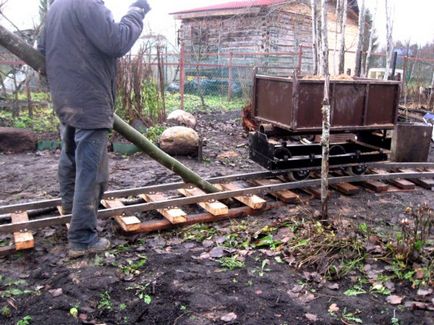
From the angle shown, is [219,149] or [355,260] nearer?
[355,260]

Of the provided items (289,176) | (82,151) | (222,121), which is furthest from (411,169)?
(222,121)

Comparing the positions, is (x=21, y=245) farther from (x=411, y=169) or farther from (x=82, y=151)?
(x=411, y=169)

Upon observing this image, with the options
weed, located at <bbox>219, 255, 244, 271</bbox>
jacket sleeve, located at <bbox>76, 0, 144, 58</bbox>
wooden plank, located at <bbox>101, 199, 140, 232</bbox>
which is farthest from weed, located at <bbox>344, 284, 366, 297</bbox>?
jacket sleeve, located at <bbox>76, 0, 144, 58</bbox>

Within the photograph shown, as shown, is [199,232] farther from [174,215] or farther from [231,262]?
[231,262]

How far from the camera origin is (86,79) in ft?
12.2

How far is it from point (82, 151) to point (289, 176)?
3154 mm

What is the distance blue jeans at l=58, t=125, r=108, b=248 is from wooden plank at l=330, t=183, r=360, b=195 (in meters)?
3.39

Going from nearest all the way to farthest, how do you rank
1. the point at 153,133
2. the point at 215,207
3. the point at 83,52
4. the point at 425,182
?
the point at 83,52
the point at 215,207
the point at 425,182
the point at 153,133

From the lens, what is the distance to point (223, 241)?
4395 mm

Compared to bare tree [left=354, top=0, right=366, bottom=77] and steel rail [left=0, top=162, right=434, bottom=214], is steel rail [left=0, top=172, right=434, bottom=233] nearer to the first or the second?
steel rail [left=0, top=162, right=434, bottom=214]

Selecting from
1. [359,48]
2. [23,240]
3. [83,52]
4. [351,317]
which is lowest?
[351,317]

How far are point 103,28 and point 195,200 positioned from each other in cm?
221

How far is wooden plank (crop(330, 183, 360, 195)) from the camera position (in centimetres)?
595

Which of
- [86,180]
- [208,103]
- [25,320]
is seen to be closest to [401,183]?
[86,180]
